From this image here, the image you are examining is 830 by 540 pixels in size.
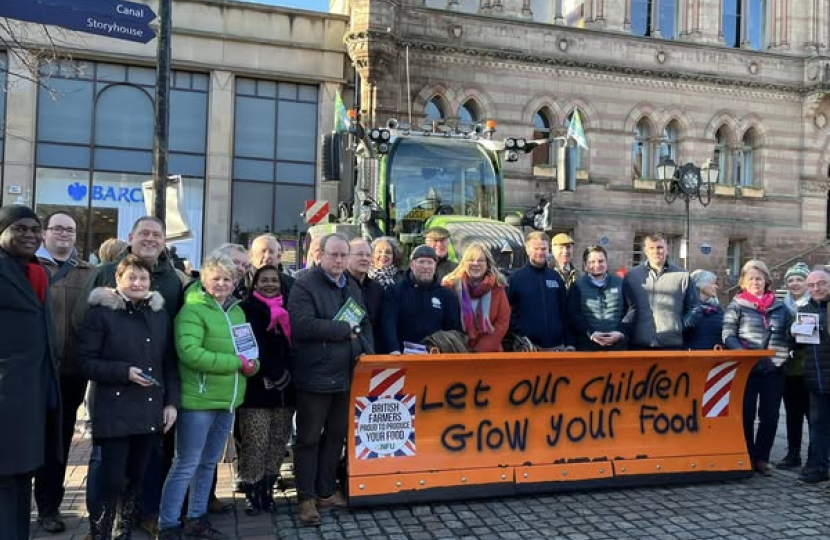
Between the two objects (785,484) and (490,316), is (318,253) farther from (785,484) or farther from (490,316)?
(785,484)

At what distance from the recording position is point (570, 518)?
536cm

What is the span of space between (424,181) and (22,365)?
24.5ft

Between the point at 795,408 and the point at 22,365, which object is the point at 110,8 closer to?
the point at 22,365

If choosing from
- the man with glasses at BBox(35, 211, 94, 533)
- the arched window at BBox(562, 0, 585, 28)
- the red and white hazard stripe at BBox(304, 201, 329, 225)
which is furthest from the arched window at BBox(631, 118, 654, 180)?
the man with glasses at BBox(35, 211, 94, 533)

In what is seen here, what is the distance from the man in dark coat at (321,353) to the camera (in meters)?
5.06

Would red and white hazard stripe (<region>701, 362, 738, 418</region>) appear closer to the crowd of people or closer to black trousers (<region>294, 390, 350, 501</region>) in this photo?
the crowd of people

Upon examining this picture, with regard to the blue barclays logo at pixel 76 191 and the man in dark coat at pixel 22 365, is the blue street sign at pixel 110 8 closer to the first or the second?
the man in dark coat at pixel 22 365

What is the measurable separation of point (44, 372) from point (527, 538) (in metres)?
3.33

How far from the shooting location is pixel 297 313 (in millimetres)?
5047

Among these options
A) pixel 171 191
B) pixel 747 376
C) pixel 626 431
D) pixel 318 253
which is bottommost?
pixel 626 431

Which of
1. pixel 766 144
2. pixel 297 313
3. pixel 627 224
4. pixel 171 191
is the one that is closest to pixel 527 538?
pixel 297 313

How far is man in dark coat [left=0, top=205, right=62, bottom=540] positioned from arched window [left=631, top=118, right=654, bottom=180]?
21.5 m

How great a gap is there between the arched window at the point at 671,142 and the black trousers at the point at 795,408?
56.5 ft

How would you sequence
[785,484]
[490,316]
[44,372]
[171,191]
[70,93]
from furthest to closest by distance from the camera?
[70,93] → [171,191] → [785,484] → [490,316] → [44,372]
